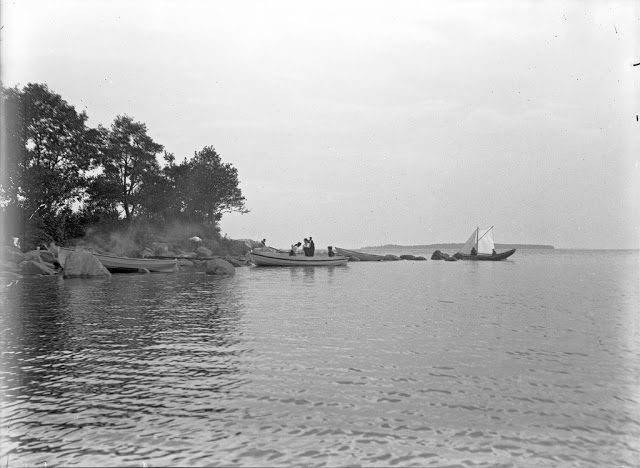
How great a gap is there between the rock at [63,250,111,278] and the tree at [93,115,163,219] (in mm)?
27815

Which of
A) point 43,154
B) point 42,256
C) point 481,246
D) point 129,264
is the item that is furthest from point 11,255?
point 481,246

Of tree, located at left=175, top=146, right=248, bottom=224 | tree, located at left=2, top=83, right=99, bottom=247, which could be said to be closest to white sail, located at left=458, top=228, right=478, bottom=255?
tree, located at left=175, top=146, right=248, bottom=224

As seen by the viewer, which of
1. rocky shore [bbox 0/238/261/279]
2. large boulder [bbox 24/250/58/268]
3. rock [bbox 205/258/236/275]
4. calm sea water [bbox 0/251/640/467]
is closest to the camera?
calm sea water [bbox 0/251/640/467]

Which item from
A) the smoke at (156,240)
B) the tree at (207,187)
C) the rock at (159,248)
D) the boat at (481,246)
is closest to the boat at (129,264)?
the smoke at (156,240)

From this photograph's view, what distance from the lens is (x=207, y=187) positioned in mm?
83500

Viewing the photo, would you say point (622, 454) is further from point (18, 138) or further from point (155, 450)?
point (18, 138)

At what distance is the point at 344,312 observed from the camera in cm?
2017

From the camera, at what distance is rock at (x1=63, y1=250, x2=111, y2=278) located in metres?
36.6

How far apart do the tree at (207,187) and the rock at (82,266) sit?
39.7m

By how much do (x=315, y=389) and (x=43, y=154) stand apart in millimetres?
54096

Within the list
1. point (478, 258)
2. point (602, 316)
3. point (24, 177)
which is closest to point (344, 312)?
point (602, 316)

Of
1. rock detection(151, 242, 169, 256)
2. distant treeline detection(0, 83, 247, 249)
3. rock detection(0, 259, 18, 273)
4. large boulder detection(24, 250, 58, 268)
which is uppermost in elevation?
distant treeline detection(0, 83, 247, 249)

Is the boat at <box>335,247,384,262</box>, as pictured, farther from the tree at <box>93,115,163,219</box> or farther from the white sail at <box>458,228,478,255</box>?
the tree at <box>93,115,163,219</box>

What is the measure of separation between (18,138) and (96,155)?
10.8 meters
